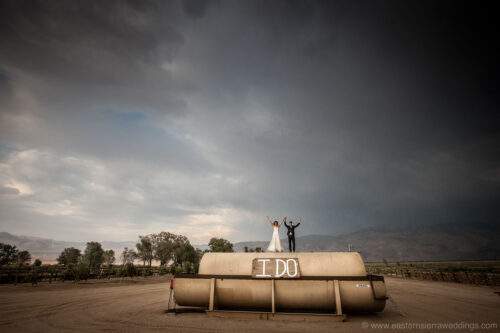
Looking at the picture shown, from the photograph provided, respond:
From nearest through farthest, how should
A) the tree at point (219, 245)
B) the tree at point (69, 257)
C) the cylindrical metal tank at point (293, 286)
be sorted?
the cylindrical metal tank at point (293, 286) → the tree at point (219, 245) → the tree at point (69, 257)

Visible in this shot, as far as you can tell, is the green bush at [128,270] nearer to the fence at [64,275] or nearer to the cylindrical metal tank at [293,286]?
the fence at [64,275]

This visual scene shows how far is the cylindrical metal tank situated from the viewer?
806 cm

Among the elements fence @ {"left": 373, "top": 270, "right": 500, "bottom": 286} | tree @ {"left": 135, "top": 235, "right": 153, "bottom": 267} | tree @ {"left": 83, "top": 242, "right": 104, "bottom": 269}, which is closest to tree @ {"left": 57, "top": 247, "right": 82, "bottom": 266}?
tree @ {"left": 83, "top": 242, "right": 104, "bottom": 269}

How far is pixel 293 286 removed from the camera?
8281 millimetres

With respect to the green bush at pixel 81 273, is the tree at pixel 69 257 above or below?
below

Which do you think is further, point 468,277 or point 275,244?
point 468,277

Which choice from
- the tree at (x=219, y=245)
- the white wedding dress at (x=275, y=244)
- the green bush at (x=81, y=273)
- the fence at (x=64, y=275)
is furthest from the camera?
the tree at (x=219, y=245)

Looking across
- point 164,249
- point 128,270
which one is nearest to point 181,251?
point 164,249

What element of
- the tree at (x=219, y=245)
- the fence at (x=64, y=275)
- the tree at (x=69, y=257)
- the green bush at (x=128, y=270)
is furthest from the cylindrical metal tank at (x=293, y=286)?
the tree at (x=69, y=257)

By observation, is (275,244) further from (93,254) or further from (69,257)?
(69,257)

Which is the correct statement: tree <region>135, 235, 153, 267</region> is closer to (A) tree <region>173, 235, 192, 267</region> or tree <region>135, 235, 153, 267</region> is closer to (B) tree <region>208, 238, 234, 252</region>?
(A) tree <region>173, 235, 192, 267</region>

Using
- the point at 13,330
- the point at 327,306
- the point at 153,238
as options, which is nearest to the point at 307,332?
the point at 327,306

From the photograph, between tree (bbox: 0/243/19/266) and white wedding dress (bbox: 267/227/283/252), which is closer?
white wedding dress (bbox: 267/227/283/252)

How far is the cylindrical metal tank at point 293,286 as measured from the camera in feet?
26.5
